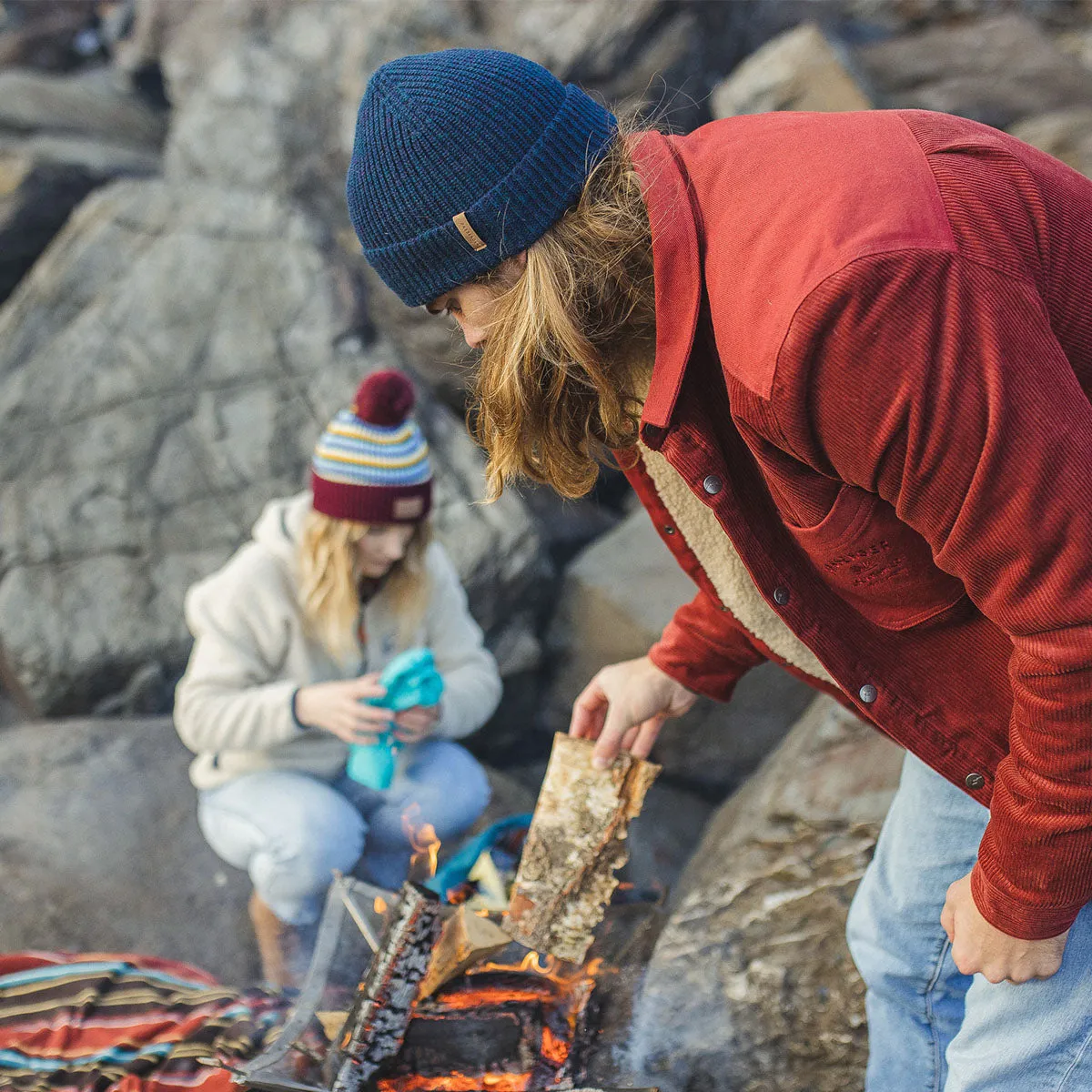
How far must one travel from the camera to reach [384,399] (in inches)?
107

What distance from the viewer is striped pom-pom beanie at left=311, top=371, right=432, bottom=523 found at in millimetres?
2709

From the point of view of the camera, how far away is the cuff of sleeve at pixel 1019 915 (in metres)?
1.22

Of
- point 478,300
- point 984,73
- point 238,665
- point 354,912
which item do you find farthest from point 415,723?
point 984,73

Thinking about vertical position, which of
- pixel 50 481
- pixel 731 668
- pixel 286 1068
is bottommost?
pixel 50 481

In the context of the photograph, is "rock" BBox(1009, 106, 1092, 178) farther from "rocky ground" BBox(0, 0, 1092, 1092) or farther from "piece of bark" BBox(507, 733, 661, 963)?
"piece of bark" BBox(507, 733, 661, 963)

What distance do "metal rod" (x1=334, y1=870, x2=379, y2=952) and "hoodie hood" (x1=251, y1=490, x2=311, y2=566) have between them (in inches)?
36.7

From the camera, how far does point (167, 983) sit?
2.38 m

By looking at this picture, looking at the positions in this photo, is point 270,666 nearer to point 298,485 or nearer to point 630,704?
point 630,704

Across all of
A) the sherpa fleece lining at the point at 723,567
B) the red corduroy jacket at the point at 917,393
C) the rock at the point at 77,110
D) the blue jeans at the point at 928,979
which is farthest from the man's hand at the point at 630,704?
the rock at the point at 77,110

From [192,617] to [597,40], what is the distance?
4039mm

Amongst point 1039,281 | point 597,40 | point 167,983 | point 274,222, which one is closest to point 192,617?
point 167,983

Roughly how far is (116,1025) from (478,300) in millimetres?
1817

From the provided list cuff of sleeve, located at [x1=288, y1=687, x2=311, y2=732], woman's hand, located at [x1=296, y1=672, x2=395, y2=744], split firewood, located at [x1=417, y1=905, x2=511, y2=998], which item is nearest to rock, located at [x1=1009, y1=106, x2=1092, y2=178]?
woman's hand, located at [x1=296, y1=672, x2=395, y2=744]

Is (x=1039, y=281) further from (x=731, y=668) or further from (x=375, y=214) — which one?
(x=731, y=668)
